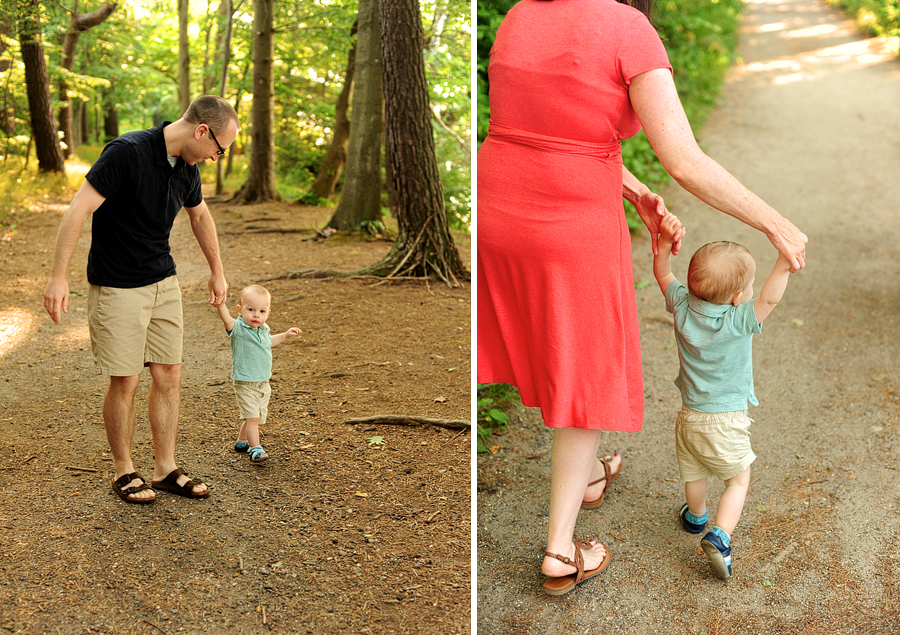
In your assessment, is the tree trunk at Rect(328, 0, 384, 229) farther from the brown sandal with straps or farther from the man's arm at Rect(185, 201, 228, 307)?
the brown sandal with straps

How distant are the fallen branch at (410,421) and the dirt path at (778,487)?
285 millimetres

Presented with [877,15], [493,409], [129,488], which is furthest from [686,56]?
[129,488]

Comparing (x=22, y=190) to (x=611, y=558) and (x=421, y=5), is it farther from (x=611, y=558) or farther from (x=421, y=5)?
(x=611, y=558)

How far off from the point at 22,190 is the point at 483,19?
13.4 ft

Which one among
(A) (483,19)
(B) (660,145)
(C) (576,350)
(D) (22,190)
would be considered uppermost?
(A) (483,19)

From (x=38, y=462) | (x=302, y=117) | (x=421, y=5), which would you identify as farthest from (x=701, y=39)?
(x=38, y=462)

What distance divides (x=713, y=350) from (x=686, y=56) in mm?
9852

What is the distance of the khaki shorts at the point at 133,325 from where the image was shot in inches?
109

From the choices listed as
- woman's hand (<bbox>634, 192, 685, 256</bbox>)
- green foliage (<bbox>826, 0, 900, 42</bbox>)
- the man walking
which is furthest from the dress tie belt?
green foliage (<bbox>826, 0, 900, 42</bbox>)

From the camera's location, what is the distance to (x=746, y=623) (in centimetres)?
267

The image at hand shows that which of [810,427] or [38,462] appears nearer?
[38,462]

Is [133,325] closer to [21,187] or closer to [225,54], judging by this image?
[21,187]

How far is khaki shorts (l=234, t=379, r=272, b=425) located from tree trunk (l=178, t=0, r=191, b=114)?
108 cm

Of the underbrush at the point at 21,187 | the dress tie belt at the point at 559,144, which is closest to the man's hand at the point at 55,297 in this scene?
the underbrush at the point at 21,187
